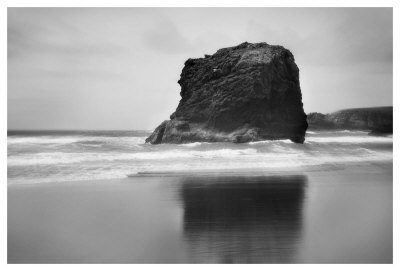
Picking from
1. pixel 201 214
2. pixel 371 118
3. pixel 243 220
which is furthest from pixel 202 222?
pixel 371 118

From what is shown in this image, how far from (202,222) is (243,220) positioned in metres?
0.67

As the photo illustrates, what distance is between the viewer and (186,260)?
4277 millimetres

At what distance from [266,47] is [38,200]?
21.5 m

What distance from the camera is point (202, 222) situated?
213 inches

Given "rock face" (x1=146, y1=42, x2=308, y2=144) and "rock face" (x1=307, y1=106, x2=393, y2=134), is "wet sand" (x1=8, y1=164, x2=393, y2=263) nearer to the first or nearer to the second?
"rock face" (x1=307, y1=106, x2=393, y2=134)

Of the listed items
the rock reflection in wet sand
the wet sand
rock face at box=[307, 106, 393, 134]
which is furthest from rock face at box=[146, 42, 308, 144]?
the wet sand

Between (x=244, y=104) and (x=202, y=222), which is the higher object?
(x=244, y=104)

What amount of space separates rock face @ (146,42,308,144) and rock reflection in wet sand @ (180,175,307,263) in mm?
15406

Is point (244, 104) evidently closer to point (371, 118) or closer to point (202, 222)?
point (371, 118)

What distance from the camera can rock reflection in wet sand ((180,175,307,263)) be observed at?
435cm

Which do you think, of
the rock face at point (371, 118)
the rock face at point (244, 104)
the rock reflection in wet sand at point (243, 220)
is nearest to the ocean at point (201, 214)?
the rock reflection in wet sand at point (243, 220)

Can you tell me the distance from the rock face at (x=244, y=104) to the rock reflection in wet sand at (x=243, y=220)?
1541 cm

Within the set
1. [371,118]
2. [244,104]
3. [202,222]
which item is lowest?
[202,222]

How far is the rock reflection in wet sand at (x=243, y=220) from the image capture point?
4.35m
